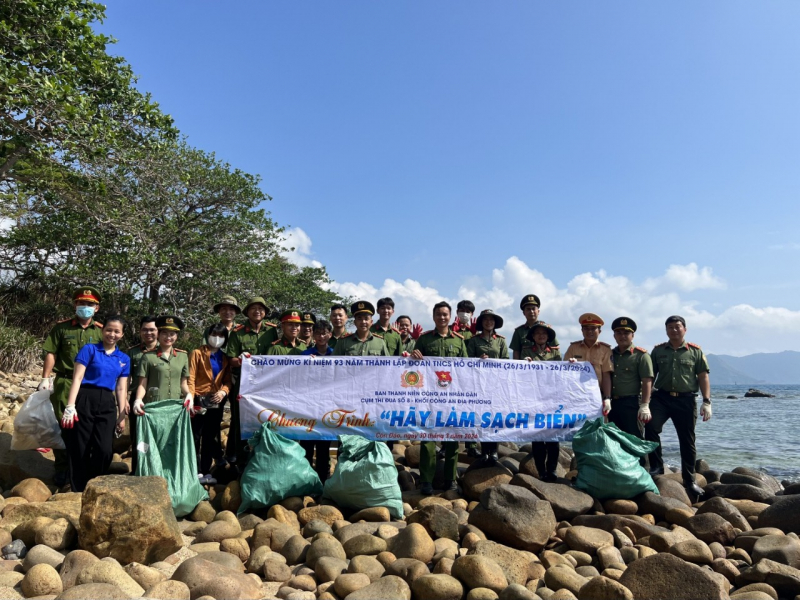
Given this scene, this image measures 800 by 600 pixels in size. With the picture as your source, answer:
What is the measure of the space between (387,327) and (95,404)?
128 inches

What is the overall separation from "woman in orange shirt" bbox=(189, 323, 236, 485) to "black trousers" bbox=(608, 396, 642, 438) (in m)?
4.19

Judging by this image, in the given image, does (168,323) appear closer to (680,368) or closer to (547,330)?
(547,330)

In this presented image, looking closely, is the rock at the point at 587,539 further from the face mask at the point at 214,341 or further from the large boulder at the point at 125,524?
the face mask at the point at 214,341

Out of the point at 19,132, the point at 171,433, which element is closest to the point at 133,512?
the point at 171,433

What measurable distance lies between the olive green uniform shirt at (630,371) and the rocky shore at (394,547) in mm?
1131

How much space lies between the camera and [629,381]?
5852mm

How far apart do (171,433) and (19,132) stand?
669 cm

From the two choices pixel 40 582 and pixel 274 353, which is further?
pixel 274 353

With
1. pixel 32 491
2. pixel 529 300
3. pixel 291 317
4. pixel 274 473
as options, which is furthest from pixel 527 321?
pixel 32 491

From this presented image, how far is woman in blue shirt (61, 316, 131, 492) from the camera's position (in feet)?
15.8

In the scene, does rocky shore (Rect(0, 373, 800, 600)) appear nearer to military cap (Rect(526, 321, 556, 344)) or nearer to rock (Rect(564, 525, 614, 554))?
rock (Rect(564, 525, 614, 554))

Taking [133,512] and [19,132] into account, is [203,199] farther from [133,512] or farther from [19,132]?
[133,512]

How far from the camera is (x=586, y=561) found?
4102 mm

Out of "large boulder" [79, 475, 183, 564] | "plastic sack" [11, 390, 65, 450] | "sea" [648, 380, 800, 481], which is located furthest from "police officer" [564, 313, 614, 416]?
"sea" [648, 380, 800, 481]
